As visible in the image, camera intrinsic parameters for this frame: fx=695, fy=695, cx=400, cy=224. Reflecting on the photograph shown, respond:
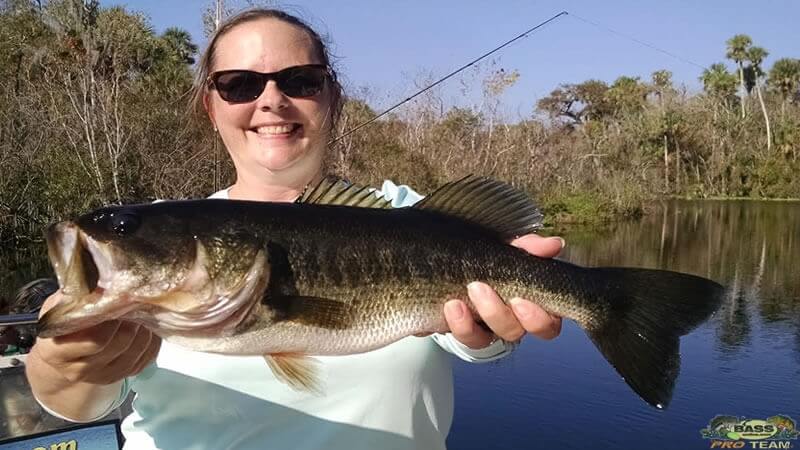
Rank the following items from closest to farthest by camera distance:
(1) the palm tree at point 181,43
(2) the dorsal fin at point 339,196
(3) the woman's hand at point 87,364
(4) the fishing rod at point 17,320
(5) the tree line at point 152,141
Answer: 1. (3) the woman's hand at point 87,364
2. (2) the dorsal fin at point 339,196
3. (4) the fishing rod at point 17,320
4. (5) the tree line at point 152,141
5. (1) the palm tree at point 181,43

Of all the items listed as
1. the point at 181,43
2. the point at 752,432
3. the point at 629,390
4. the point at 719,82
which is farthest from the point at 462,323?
the point at 719,82

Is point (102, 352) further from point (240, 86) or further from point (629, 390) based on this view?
point (629, 390)

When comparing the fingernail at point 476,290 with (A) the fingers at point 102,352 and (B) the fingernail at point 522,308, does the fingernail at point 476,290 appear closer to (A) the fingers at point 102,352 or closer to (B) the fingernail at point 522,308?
(B) the fingernail at point 522,308

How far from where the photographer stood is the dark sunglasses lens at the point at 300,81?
264 centimetres

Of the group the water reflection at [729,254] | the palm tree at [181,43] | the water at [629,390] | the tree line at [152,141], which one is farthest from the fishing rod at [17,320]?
the palm tree at [181,43]

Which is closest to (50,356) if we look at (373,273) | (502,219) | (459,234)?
(373,273)

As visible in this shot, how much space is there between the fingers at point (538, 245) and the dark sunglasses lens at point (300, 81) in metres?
1.02

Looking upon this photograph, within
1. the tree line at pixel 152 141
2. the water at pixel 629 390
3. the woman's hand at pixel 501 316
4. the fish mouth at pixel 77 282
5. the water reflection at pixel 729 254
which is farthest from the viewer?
the tree line at pixel 152 141

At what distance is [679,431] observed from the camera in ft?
28.9

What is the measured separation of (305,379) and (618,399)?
878 cm

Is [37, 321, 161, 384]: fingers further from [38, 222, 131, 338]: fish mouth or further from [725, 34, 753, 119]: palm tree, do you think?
[725, 34, 753, 119]: palm tree

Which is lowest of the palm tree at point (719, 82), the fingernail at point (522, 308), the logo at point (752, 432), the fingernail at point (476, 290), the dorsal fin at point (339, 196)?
the logo at point (752, 432)

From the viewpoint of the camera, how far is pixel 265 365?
88.9 inches

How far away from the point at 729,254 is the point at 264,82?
2410 cm
